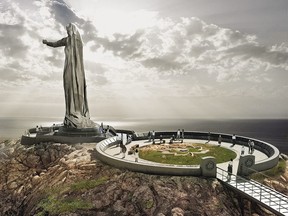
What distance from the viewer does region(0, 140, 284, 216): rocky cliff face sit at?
23625 millimetres

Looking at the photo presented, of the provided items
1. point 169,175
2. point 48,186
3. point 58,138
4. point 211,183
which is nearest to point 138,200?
point 169,175

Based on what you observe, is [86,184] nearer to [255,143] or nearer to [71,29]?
[255,143]

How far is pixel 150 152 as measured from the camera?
34750 mm

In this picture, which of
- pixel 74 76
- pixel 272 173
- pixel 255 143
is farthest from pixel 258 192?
pixel 74 76

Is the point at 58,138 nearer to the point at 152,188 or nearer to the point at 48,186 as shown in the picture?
the point at 48,186

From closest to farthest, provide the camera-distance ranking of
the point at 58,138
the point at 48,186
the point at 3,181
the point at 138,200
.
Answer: the point at 138,200 → the point at 48,186 → the point at 3,181 → the point at 58,138

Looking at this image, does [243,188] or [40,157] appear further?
[40,157]

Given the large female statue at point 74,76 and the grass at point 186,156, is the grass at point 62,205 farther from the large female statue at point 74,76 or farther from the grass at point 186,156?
the large female statue at point 74,76

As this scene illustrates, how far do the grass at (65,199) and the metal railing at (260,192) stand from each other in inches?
426

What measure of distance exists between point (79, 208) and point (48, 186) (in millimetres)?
5770

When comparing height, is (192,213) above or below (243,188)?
below

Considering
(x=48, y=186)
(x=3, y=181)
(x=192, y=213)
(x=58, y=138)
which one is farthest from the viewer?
(x=58, y=138)

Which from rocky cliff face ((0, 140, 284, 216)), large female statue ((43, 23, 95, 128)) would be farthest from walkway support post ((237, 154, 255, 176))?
large female statue ((43, 23, 95, 128))

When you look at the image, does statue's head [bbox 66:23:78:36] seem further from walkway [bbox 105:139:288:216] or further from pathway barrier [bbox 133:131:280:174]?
walkway [bbox 105:139:288:216]
